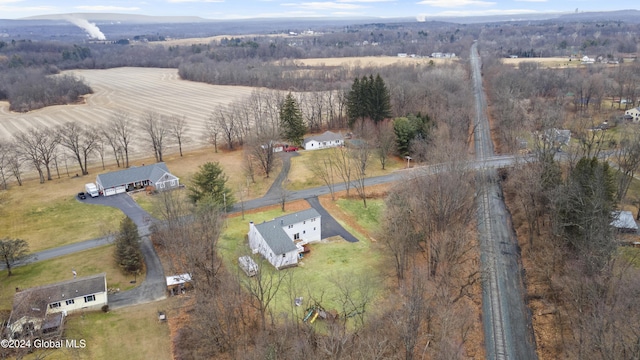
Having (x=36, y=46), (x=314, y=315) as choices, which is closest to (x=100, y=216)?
(x=314, y=315)

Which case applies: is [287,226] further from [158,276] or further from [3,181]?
[3,181]

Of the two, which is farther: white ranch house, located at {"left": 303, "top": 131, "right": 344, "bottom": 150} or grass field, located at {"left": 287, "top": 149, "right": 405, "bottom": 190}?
white ranch house, located at {"left": 303, "top": 131, "right": 344, "bottom": 150}

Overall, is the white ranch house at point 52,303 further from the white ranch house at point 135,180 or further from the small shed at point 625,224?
the small shed at point 625,224

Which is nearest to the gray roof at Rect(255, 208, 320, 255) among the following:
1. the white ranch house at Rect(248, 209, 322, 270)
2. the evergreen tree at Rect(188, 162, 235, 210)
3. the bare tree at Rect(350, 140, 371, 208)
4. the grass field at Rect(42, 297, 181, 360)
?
the white ranch house at Rect(248, 209, 322, 270)

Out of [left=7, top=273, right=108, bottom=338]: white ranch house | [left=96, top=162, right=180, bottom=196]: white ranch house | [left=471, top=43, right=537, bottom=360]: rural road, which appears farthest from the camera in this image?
[left=96, top=162, right=180, bottom=196]: white ranch house

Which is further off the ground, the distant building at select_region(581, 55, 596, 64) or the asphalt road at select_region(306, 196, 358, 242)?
the distant building at select_region(581, 55, 596, 64)

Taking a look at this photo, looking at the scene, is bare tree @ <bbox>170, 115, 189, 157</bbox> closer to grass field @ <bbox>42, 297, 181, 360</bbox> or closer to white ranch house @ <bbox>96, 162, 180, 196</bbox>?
white ranch house @ <bbox>96, 162, 180, 196</bbox>

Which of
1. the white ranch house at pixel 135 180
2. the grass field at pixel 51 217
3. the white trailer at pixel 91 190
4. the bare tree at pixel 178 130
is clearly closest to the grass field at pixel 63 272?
the grass field at pixel 51 217
